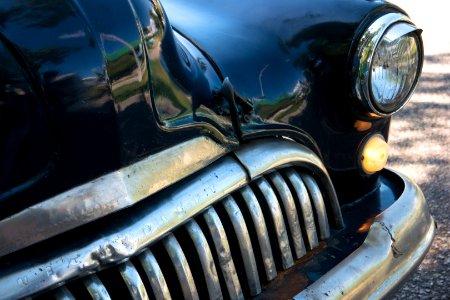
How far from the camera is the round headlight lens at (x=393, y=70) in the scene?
1.83 metres

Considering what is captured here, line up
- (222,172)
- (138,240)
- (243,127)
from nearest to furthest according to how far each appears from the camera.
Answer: (138,240) < (222,172) < (243,127)

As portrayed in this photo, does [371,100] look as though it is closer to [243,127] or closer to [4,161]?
[243,127]

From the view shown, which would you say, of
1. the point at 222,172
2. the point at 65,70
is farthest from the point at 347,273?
the point at 65,70

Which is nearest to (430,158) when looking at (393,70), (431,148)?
(431,148)

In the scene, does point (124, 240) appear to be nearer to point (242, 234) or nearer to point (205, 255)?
point (205, 255)

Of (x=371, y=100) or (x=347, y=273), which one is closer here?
(x=347, y=273)

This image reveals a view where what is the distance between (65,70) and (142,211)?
13.2 inches

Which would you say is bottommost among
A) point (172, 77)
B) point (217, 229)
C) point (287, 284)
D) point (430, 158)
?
point (430, 158)

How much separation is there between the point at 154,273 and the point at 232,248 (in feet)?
0.95

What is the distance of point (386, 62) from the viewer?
6.06 feet

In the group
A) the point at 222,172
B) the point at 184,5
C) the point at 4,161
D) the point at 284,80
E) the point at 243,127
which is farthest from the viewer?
the point at 184,5

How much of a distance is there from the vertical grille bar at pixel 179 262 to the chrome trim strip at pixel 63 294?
0.23 meters

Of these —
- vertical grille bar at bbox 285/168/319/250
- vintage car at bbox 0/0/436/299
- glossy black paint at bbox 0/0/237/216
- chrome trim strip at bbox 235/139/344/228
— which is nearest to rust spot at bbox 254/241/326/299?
vintage car at bbox 0/0/436/299

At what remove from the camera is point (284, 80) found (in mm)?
1802
